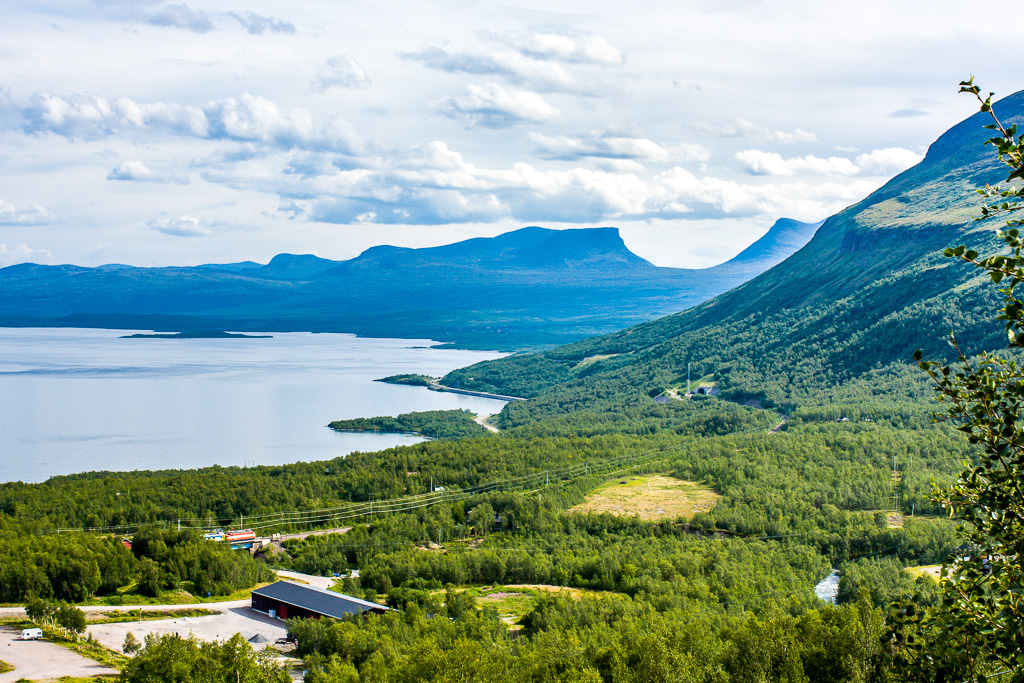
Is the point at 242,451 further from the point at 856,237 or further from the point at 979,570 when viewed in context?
the point at 856,237

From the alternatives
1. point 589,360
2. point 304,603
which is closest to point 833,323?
point 589,360

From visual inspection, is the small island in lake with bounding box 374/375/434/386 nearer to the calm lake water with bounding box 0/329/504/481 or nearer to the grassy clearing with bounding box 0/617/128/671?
the calm lake water with bounding box 0/329/504/481

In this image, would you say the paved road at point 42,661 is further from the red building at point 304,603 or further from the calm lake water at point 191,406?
the calm lake water at point 191,406

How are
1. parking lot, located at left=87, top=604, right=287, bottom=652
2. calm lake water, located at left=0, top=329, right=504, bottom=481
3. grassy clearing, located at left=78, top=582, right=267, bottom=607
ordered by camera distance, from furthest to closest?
calm lake water, located at left=0, top=329, right=504, bottom=481, grassy clearing, located at left=78, top=582, right=267, bottom=607, parking lot, located at left=87, top=604, right=287, bottom=652

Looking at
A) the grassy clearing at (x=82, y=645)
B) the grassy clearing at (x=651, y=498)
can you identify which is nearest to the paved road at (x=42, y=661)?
the grassy clearing at (x=82, y=645)

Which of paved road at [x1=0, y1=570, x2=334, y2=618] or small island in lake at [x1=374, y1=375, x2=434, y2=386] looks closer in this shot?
paved road at [x1=0, y1=570, x2=334, y2=618]

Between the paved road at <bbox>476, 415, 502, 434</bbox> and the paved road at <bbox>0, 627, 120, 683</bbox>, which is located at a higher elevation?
the paved road at <bbox>0, 627, 120, 683</bbox>

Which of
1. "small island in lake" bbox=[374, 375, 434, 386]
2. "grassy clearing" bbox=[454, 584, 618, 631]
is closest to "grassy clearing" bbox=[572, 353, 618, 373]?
"small island in lake" bbox=[374, 375, 434, 386]
